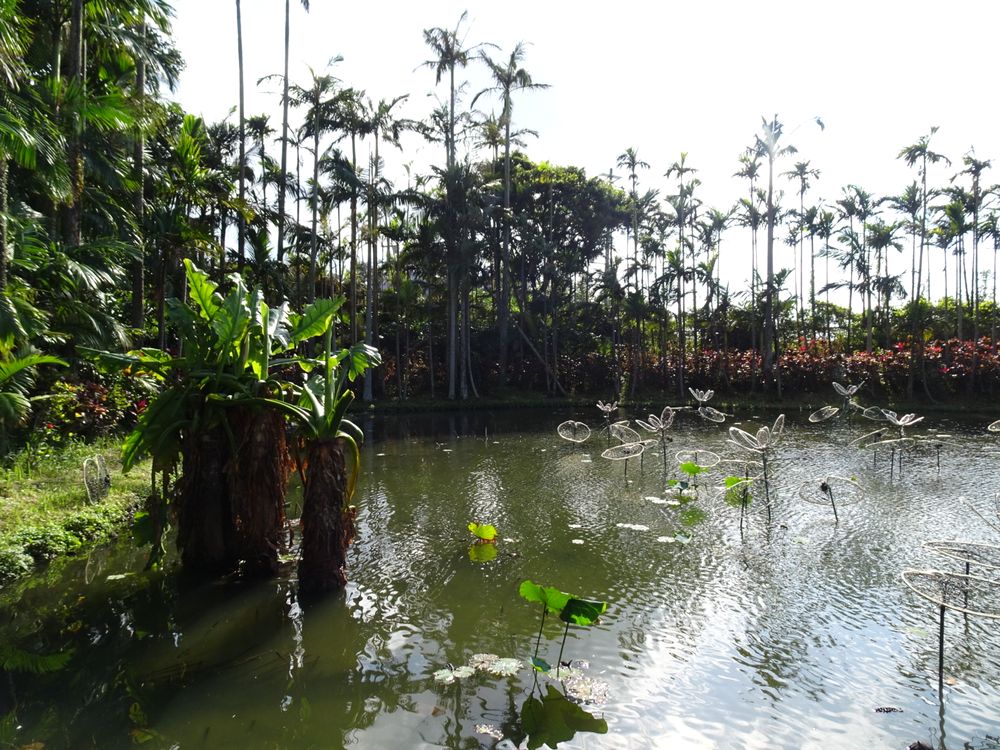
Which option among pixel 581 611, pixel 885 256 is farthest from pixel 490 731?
pixel 885 256

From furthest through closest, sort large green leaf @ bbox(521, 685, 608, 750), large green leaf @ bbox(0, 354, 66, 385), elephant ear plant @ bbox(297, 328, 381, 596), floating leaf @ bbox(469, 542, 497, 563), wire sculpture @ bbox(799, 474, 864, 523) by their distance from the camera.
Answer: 1. wire sculpture @ bbox(799, 474, 864, 523)
2. large green leaf @ bbox(0, 354, 66, 385)
3. floating leaf @ bbox(469, 542, 497, 563)
4. elephant ear plant @ bbox(297, 328, 381, 596)
5. large green leaf @ bbox(521, 685, 608, 750)

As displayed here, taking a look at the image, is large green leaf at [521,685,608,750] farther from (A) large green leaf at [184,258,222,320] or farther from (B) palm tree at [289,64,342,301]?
(B) palm tree at [289,64,342,301]

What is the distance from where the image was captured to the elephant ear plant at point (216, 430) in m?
5.67

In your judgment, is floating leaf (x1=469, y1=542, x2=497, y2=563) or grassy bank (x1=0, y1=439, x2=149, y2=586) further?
floating leaf (x1=469, y1=542, x2=497, y2=563)

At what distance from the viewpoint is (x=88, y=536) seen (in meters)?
7.33

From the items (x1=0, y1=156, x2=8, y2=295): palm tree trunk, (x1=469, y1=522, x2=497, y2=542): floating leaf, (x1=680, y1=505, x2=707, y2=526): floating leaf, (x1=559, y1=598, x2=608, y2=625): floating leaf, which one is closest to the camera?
(x1=559, y1=598, x2=608, y2=625): floating leaf

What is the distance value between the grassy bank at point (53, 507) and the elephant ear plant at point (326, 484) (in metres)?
3.17

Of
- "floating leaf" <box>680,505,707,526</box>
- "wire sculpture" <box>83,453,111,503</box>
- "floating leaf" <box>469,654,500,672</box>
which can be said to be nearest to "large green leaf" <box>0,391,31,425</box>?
"wire sculpture" <box>83,453,111,503</box>

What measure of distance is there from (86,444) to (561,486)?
26.9ft

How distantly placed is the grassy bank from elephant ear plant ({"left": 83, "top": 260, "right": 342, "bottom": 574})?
1.55 m

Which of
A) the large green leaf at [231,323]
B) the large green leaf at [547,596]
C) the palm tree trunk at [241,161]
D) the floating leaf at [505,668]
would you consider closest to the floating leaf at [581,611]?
the large green leaf at [547,596]

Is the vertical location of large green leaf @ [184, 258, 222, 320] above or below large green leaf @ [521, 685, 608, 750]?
above

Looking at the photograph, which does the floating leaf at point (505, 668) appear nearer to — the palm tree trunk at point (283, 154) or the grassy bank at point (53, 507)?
the grassy bank at point (53, 507)

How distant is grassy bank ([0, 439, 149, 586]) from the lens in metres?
6.49
